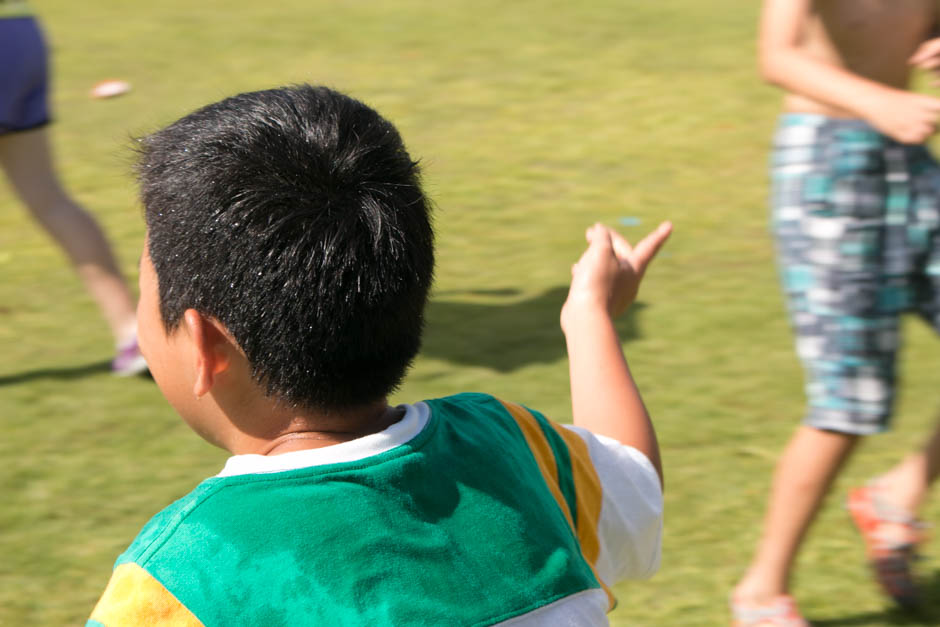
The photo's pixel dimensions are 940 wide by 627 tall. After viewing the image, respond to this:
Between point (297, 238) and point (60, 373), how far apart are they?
11.4ft

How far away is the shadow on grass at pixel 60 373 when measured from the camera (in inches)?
177

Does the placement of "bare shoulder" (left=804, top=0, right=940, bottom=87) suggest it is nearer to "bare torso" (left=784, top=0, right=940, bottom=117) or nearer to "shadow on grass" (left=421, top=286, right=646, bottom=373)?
"bare torso" (left=784, top=0, right=940, bottom=117)

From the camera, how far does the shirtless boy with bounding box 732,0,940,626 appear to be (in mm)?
2904

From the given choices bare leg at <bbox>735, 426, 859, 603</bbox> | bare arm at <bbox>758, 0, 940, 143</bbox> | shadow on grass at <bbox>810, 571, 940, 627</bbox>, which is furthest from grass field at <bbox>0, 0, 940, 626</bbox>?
bare arm at <bbox>758, 0, 940, 143</bbox>

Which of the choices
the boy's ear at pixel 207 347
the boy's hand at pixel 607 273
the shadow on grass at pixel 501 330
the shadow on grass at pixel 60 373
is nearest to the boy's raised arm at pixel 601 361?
the boy's hand at pixel 607 273

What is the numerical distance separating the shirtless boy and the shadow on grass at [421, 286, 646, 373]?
1.70 m

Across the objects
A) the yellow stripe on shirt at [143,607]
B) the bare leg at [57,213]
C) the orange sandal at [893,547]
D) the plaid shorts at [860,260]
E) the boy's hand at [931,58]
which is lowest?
the orange sandal at [893,547]

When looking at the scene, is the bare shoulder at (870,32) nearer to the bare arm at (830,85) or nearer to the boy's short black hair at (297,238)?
the bare arm at (830,85)

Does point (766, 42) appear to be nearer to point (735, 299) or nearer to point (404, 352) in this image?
point (404, 352)

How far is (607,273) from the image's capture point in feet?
6.02

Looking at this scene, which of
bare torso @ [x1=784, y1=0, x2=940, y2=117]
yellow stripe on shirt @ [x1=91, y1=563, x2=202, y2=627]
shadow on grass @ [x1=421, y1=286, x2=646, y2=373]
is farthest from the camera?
shadow on grass @ [x1=421, y1=286, x2=646, y2=373]

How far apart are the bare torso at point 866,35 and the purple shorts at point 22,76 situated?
2.60 meters

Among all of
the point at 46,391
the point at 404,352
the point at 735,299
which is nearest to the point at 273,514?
the point at 404,352

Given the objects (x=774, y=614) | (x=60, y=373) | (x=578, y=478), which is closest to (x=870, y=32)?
(x=774, y=614)
